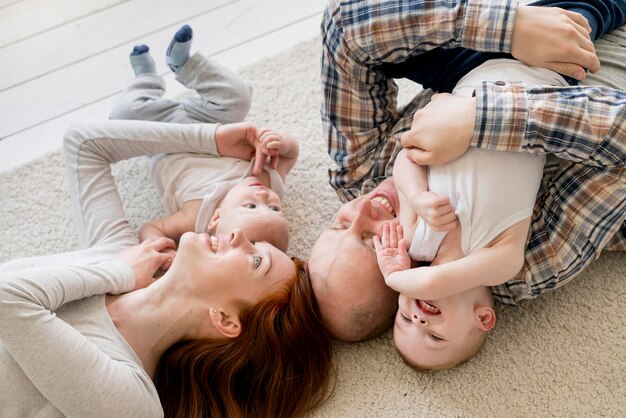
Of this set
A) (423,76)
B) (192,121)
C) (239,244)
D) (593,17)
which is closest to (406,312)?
(239,244)

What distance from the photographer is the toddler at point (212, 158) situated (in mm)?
1210

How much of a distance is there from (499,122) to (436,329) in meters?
0.34

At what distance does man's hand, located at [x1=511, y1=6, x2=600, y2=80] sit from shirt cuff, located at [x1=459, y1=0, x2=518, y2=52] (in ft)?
0.04

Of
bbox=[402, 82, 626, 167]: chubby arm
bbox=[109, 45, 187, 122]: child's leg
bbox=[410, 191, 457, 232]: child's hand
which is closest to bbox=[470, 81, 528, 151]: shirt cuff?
bbox=[402, 82, 626, 167]: chubby arm

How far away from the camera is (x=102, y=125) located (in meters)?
1.31

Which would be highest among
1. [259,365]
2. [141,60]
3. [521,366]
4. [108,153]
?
[141,60]

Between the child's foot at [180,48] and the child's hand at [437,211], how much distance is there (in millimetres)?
680

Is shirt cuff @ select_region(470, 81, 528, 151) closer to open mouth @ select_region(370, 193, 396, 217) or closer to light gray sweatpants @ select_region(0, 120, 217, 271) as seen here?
open mouth @ select_region(370, 193, 396, 217)

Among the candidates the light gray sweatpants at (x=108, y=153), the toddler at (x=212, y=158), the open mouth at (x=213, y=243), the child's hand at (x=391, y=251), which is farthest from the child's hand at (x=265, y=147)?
the child's hand at (x=391, y=251)

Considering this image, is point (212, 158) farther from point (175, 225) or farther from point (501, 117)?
point (501, 117)

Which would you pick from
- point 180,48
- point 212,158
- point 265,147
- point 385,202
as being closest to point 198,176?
point 212,158

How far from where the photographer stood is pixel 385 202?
111 cm

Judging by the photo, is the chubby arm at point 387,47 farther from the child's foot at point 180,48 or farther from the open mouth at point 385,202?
the child's foot at point 180,48

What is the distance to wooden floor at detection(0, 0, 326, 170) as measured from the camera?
1561mm
